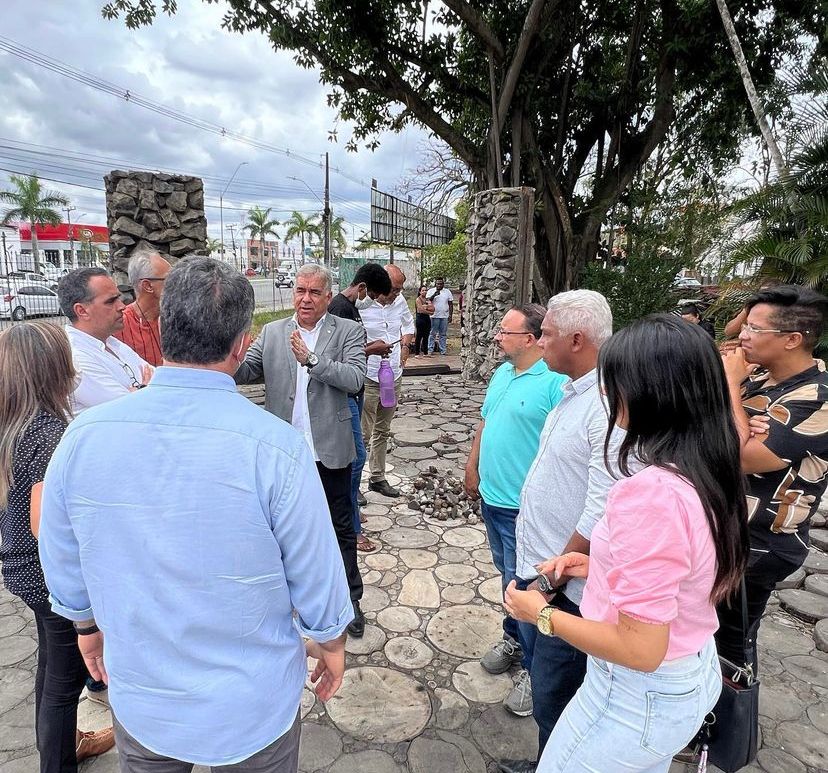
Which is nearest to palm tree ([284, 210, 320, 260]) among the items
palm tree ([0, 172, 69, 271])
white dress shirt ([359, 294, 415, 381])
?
palm tree ([0, 172, 69, 271])

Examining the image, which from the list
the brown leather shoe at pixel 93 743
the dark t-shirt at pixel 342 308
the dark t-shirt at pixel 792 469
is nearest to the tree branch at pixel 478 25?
the dark t-shirt at pixel 342 308

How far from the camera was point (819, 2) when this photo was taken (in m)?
7.18

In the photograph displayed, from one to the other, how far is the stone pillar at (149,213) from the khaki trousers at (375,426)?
3.58 m

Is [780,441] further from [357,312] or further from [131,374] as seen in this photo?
[357,312]

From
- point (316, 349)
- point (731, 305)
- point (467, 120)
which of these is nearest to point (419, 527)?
point (316, 349)

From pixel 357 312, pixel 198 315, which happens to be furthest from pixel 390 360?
pixel 198 315

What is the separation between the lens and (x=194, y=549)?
1.07 m

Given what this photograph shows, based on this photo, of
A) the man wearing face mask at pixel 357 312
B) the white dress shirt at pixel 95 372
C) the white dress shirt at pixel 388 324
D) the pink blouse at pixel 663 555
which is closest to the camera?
the pink blouse at pixel 663 555

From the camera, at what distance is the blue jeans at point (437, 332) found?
39.1 feet

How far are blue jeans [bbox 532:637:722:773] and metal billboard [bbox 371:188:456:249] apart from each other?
1549 cm

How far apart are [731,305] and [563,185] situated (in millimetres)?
4974

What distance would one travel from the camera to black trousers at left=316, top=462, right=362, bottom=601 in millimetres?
2785

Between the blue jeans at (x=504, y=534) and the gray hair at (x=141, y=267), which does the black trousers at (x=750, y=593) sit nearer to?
the blue jeans at (x=504, y=534)

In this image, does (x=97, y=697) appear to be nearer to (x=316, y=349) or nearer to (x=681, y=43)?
(x=316, y=349)
